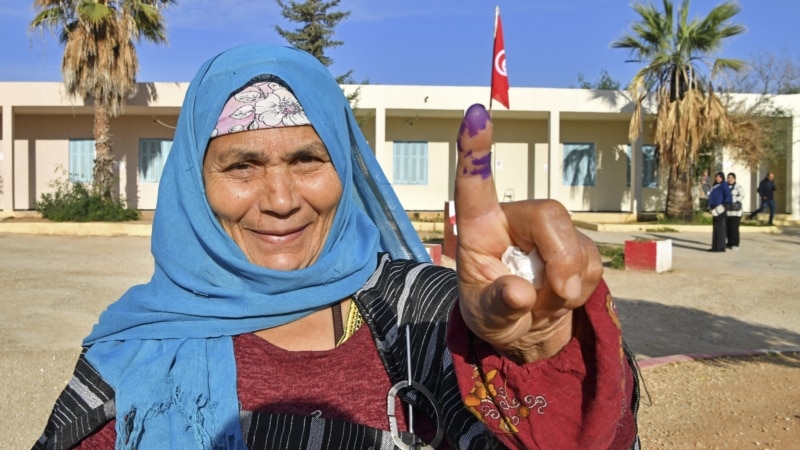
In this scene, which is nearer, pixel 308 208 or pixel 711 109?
pixel 308 208

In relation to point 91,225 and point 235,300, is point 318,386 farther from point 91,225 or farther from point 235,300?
point 91,225

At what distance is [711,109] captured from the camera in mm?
17594

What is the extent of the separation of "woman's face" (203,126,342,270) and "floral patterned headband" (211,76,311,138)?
0.02 meters

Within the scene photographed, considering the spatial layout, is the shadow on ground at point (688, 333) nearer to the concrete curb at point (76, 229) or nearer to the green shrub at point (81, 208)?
the concrete curb at point (76, 229)

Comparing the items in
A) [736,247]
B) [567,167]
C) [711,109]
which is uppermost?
[711,109]

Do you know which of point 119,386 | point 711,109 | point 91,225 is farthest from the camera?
point 711,109

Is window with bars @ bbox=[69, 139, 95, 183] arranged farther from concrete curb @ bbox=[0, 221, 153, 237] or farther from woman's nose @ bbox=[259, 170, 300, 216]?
woman's nose @ bbox=[259, 170, 300, 216]

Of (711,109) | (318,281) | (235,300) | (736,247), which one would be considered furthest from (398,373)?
(711,109)

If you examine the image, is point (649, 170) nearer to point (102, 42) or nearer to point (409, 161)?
point (409, 161)

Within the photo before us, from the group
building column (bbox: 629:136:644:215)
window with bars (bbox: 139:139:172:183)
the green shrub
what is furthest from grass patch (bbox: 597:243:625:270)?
window with bars (bbox: 139:139:172:183)

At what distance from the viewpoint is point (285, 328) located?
150 cm

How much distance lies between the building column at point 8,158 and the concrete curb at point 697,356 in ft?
59.4

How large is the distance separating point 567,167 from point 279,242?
20683 mm

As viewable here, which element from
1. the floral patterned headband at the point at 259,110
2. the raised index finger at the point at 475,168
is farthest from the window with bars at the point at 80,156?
the raised index finger at the point at 475,168
